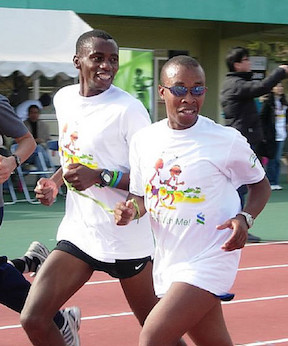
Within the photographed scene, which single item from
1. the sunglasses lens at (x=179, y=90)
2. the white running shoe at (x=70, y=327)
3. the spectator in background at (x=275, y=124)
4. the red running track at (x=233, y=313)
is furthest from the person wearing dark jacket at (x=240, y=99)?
the sunglasses lens at (x=179, y=90)

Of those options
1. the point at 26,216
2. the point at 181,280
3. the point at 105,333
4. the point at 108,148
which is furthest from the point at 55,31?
the point at 181,280

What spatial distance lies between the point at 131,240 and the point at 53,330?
618mm

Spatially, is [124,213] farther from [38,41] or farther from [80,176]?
[38,41]

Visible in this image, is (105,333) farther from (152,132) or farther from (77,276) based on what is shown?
(152,132)

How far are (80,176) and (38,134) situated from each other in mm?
9548

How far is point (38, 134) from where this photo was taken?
1327 centimetres

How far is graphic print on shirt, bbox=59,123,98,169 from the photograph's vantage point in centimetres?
411

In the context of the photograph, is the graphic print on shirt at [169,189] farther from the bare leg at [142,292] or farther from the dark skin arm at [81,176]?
the bare leg at [142,292]

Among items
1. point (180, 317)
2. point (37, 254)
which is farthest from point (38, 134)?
point (180, 317)

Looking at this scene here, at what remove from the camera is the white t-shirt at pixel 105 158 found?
4.06 metres

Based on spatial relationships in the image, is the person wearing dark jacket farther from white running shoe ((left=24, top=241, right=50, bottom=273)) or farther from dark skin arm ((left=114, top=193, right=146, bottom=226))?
dark skin arm ((left=114, top=193, right=146, bottom=226))

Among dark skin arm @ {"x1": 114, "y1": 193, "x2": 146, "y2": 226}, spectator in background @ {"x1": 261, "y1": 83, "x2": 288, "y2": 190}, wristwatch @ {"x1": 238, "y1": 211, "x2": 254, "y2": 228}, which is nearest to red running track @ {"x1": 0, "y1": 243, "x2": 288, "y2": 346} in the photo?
dark skin arm @ {"x1": 114, "y1": 193, "x2": 146, "y2": 226}

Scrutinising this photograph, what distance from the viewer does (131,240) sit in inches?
161

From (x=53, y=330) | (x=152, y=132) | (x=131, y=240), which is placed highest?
(x=152, y=132)
